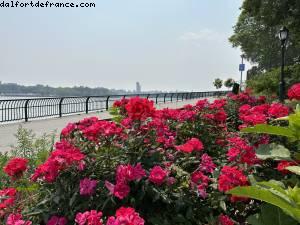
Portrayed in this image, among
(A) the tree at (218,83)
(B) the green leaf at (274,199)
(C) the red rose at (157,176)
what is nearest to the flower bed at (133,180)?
(C) the red rose at (157,176)

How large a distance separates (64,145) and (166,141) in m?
1.02

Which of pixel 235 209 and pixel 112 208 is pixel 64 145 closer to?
pixel 112 208

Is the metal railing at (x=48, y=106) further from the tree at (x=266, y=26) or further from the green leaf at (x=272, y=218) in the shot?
the green leaf at (x=272, y=218)

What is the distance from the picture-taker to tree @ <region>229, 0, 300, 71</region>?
25000mm

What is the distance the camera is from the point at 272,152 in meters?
3.21

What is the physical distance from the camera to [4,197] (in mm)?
2898

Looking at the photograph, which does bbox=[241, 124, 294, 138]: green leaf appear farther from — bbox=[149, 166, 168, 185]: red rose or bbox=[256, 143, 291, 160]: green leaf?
bbox=[149, 166, 168, 185]: red rose

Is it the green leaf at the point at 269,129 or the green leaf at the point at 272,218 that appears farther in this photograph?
the green leaf at the point at 269,129

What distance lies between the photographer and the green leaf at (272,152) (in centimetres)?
314

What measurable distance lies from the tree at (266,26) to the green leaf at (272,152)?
2258cm

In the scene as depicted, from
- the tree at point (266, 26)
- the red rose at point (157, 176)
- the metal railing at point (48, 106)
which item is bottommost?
the metal railing at point (48, 106)

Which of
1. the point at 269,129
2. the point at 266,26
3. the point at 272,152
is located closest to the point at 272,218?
the point at 269,129

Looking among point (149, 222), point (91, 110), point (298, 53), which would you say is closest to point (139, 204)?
point (149, 222)

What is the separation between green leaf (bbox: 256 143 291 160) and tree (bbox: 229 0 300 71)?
889 inches
